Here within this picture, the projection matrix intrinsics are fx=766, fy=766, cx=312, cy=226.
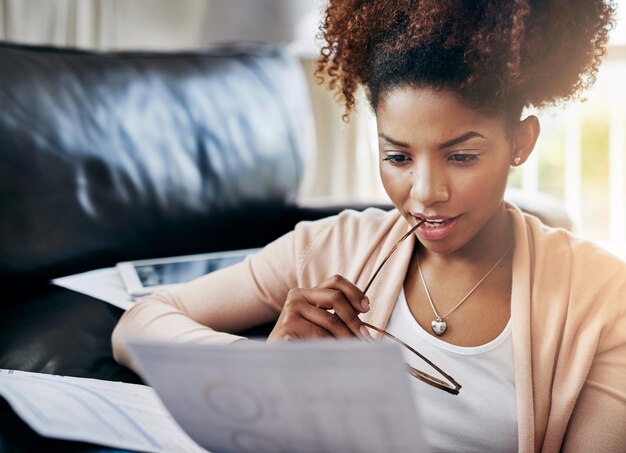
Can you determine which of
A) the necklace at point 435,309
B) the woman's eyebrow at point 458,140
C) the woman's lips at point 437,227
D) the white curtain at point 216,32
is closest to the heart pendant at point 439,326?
the necklace at point 435,309

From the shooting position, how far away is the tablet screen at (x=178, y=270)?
117 centimetres

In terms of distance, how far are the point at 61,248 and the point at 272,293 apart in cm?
48

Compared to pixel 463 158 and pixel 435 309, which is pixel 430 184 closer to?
pixel 463 158

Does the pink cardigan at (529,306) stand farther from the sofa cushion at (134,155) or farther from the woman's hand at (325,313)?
the sofa cushion at (134,155)

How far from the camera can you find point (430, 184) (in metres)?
0.75

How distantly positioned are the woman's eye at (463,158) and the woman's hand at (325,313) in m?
0.16

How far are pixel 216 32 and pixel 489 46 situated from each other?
4.92 feet

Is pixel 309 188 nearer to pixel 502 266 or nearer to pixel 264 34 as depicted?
pixel 264 34

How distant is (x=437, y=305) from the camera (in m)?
0.87

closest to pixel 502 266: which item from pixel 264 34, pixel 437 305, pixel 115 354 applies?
pixel 437 305

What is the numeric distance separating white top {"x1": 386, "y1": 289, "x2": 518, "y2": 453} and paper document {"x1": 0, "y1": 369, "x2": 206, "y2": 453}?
0.86 ft

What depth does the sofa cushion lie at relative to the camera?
4.14 ft

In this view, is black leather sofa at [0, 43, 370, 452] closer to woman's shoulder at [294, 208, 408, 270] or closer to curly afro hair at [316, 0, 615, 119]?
woman's shoulder at [294, 208, 408, 270]

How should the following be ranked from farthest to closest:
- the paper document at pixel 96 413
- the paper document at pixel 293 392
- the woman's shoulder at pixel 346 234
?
the woman's shoulder at pixel 346 234, the paper document at pixel 96 413, the paper document at pixel 293 392
